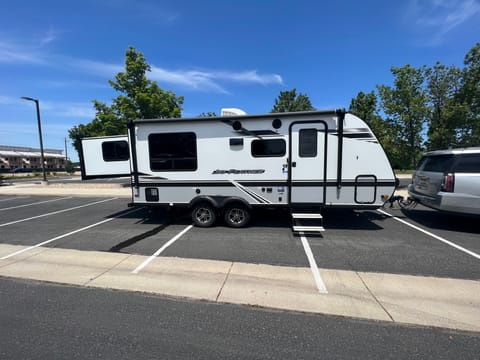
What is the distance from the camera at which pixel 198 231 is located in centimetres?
620

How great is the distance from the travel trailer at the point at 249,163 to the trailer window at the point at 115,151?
3 cm

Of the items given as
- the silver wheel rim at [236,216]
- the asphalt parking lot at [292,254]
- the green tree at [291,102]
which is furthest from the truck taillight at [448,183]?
the green tree at [291,102]

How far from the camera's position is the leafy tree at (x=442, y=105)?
36.8 ft

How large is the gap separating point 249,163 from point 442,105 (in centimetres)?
1258

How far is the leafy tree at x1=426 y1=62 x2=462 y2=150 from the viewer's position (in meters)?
11.2

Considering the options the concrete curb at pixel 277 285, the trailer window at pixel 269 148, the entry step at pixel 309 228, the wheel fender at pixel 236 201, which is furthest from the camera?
the wheel fender at pixel 236 201

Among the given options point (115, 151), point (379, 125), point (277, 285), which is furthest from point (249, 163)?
point (379, 125)

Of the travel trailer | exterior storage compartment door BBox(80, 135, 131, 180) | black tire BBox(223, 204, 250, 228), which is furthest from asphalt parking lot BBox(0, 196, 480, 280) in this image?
exterior storage compartment door BBox(80, 135, 131, 180)

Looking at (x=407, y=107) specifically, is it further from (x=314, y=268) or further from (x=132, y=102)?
(x=132, y=102)

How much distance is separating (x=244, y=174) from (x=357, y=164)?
2939 millimetres

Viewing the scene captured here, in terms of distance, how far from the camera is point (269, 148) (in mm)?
5934

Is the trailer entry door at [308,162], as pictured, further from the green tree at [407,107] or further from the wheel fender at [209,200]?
the green tree at [407,107]

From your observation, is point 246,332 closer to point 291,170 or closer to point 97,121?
point 291,170

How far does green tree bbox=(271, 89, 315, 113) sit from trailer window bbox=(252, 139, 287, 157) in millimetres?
27660
